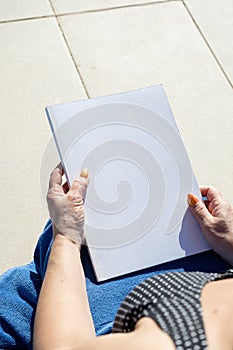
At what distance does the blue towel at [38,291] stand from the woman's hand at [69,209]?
2.5 inches

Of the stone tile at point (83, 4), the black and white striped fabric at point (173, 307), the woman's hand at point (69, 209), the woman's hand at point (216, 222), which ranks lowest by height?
the black and white striped fabric at point (173, 307)

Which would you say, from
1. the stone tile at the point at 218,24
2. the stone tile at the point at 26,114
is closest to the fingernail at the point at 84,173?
the stone tile at the point at 26,114

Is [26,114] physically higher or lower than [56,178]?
higher

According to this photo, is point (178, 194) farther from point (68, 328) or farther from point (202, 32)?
point (202, 32)

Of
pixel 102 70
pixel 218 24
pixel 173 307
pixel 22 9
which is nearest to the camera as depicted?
pixel 173 307

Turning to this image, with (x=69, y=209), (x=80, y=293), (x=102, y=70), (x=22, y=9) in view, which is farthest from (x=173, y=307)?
(x=22, y=9)

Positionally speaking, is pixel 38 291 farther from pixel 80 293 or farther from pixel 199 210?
pixel 199 210

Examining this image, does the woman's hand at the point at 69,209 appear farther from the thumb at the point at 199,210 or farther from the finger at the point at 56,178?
the thumb at the point at 199,210

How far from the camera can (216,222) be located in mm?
1310

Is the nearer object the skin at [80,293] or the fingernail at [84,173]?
the skin at [80,293]

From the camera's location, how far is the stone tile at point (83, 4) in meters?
2.46

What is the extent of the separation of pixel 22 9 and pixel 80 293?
66.2 inches

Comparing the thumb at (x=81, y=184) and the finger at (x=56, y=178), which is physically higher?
the finger at (x=56, y=178)

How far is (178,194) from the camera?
1.37m
